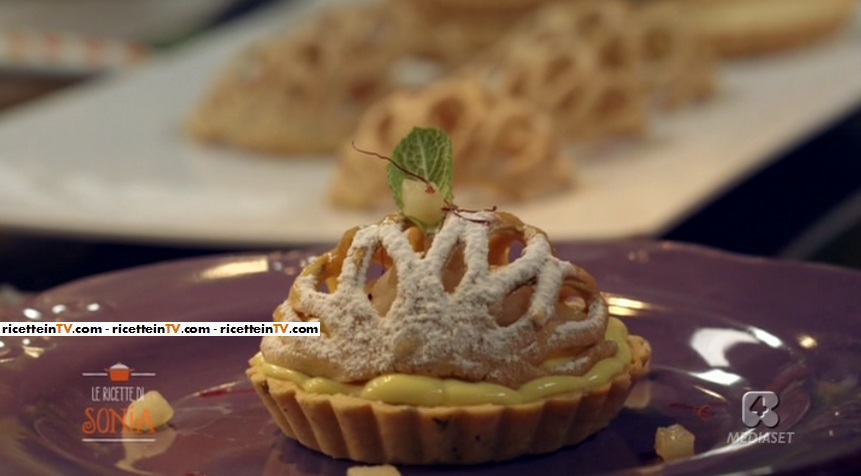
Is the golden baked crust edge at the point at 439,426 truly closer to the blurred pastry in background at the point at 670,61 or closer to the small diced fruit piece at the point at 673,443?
the small diced fruit piece at the point at 673,443

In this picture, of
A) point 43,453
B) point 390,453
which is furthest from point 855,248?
point 43,453

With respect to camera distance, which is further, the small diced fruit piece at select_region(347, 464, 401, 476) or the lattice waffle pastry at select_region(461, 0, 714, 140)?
the lattice waffle pastry at select_region(461, 0, 714, 140)

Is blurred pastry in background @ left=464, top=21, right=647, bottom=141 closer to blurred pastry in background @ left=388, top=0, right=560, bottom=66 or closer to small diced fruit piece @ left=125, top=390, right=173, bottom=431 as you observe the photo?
blurred pastry in background @ left=388, top=0, right=560, bottom=66

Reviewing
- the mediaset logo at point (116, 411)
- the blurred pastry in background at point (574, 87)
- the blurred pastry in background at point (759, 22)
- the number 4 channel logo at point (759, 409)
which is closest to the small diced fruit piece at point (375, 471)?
the mediaset logo at point (116, 411)

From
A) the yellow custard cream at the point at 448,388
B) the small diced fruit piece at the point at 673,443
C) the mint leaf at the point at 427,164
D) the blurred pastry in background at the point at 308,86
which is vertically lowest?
the small diced fruit piece at the point at 673,443

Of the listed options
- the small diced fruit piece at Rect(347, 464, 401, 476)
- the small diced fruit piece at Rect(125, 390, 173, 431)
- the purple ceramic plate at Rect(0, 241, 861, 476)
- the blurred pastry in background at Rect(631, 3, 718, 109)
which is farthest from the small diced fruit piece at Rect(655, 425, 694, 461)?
the blurred pastry in background at Rect(631, 3, 718, 109)

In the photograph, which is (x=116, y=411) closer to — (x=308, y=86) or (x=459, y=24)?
(x=308, y=86)
